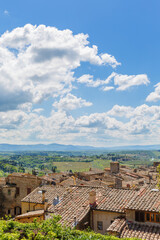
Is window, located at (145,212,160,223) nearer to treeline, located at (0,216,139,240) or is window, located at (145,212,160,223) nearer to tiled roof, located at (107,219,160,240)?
tiled roof, located at (107,219,160,240)

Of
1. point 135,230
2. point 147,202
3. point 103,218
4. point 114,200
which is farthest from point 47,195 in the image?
point 135,230

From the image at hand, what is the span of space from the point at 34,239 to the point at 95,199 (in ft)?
39.5

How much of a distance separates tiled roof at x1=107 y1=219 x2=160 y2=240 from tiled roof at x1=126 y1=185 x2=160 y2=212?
1.25 m

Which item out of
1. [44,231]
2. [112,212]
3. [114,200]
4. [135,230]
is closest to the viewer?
[44,231]

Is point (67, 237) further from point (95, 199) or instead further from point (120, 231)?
point (95, 199)

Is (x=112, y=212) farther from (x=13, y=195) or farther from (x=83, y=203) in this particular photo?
(x=13, y=195)

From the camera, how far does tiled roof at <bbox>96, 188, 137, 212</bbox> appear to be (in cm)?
2092

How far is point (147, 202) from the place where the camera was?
63.9 ft

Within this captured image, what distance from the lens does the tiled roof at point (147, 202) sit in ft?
61.0

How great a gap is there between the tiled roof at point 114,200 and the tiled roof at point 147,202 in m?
1.12

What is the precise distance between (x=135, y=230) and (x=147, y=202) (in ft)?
8.56

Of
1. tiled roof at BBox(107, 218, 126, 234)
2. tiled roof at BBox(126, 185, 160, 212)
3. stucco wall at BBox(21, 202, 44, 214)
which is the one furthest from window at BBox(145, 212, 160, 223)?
stucco wall at BBox(21, 202, 44, 214)

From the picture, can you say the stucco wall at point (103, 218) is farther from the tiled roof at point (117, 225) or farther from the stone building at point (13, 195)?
the stone building at point (13, 195)

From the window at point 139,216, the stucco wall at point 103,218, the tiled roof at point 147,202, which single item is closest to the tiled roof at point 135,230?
the window at point 139,216
